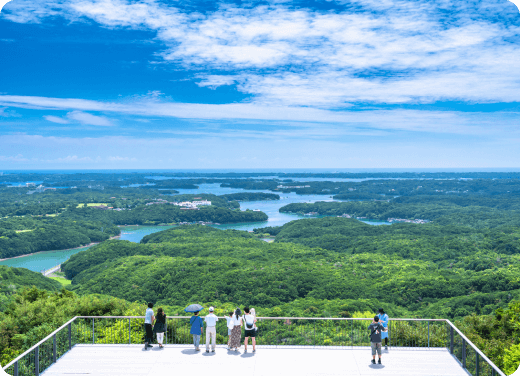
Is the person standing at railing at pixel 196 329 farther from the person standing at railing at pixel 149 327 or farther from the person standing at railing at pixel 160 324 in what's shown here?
the person standing at railing at pixel 149 327

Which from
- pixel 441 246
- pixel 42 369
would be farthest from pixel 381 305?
pixel 441 246

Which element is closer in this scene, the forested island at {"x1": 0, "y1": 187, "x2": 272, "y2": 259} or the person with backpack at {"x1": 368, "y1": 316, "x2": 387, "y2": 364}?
the person with backpack at {"x1": 368, "y1": 316, "x2": 387, "y2": 364}

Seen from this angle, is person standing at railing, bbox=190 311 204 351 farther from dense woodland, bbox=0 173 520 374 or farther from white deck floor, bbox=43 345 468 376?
dense woodland, bbox=0 173 520 374

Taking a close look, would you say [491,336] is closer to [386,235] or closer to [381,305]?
[381,305]

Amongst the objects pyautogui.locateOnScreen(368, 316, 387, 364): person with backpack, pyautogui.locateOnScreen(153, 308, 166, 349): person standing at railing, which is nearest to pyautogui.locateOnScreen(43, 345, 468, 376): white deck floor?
pyautogui.locateOnScreen(368, 316, 387, 364): person with backpack

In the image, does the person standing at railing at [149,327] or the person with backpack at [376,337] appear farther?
the person standing at railing at [149,327]

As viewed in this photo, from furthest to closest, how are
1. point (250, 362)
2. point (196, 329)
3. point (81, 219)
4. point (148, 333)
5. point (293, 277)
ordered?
point (81, 219), point (293, 277), point (148, 333), point (196, 329), point (250, 362)

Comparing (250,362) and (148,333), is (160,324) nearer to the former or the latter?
(148,333)

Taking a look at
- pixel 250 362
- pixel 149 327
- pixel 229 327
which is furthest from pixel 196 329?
pixel 250 362

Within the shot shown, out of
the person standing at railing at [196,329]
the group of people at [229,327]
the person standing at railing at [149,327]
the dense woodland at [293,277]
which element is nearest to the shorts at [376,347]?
the group of people at [229,327]
